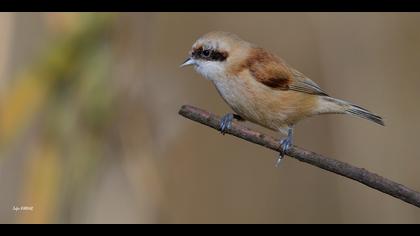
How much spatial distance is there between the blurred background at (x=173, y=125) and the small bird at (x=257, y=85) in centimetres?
39

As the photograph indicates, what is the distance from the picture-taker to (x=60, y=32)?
3.15 metres

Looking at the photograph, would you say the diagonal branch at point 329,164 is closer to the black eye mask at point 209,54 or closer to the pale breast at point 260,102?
the pale breast at point 260,102

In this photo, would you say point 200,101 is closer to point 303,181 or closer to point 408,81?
point 303,181

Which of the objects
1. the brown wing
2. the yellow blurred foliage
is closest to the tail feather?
the brown wing

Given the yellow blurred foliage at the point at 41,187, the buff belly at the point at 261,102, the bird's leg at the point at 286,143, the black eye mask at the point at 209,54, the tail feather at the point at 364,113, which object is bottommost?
the yellow blurred foliage at the point at 41,187

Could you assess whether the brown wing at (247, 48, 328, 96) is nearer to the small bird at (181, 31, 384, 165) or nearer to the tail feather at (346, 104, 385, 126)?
the small bird at (181, 31, 384, 165)

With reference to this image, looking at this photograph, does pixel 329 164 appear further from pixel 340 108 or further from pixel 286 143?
pixel 340 108

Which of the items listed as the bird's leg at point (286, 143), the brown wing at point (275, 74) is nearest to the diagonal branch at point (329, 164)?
the bird's leg at point (286, 143)

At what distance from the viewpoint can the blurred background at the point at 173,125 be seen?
304 centimetres

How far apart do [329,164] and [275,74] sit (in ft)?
4.98

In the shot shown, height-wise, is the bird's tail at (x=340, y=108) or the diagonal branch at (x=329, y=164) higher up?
the bird's tail at (x=340, y=108)

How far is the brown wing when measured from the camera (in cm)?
347
